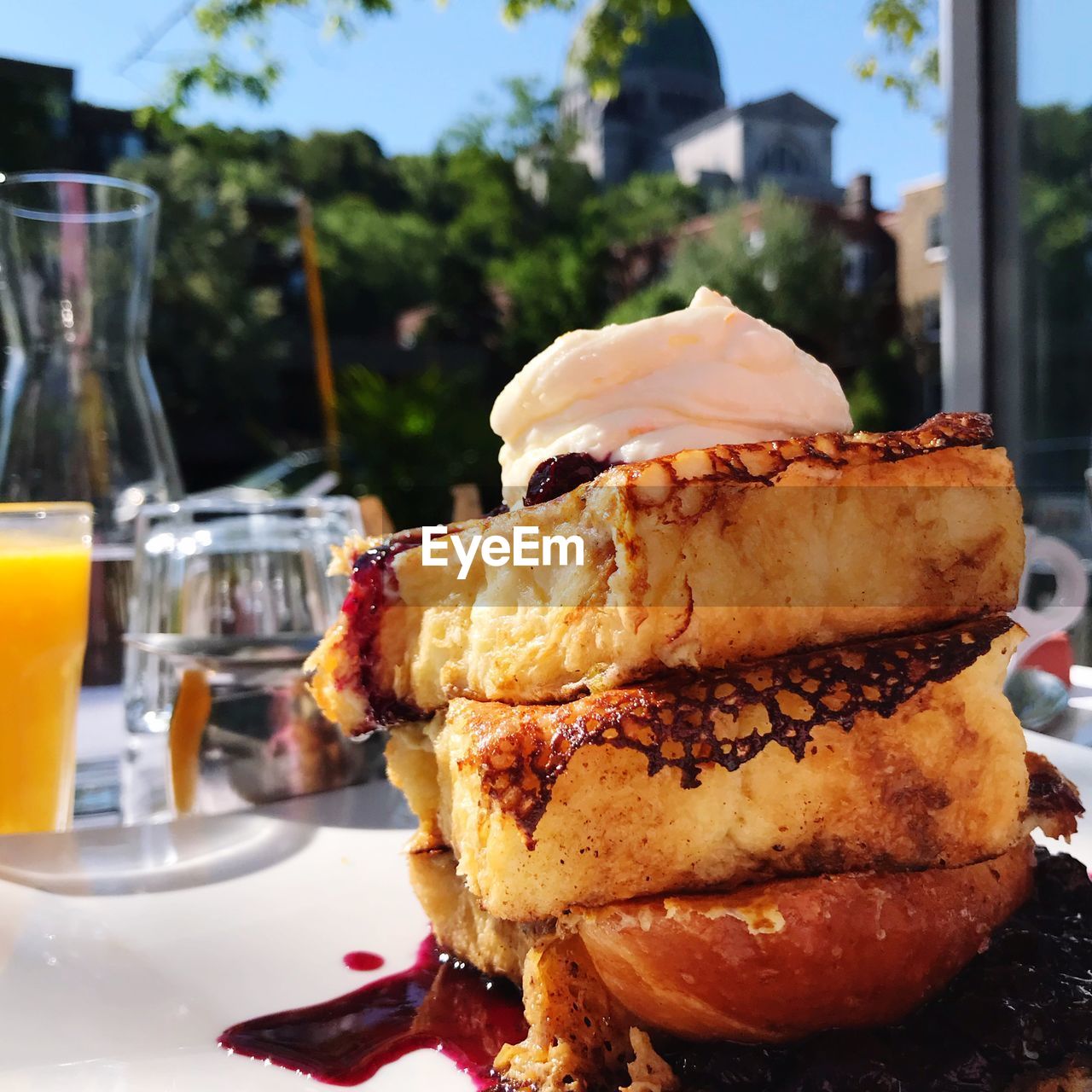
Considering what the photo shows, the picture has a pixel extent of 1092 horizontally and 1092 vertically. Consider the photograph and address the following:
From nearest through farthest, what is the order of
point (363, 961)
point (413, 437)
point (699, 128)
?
point (363, 961) < point (413, 437) < point (699, 128)

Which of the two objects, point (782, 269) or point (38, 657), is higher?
point (782, 269)

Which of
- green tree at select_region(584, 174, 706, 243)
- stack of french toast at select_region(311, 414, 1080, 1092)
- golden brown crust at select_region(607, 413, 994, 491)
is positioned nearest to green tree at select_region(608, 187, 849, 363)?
green tree at select_region(584, 174, 706, 243)

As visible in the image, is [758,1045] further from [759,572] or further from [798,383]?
[798,383]

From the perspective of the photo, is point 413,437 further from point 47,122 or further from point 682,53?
point 682,53

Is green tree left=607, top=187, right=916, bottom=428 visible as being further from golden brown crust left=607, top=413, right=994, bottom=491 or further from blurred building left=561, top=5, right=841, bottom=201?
golden brown crust left=607, top=413, right=994, bottom=491

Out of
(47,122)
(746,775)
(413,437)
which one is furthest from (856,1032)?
(47,122)

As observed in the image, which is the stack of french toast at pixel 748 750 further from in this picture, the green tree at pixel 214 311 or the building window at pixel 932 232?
the building window at pixel 932 232
